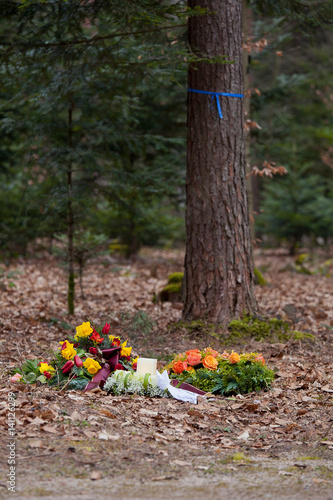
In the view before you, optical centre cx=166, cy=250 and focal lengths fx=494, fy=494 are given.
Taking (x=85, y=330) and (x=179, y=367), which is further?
(x=179, y=367)

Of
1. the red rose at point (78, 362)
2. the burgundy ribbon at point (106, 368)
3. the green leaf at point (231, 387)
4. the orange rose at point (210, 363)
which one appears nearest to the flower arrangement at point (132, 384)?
the burgundy ribbon at point (106, 368)

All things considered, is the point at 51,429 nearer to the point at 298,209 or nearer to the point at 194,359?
the point at 194,359

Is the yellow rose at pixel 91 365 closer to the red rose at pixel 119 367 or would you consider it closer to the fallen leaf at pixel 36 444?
the red rose at pixel 119 367

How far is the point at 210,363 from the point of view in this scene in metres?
4.65

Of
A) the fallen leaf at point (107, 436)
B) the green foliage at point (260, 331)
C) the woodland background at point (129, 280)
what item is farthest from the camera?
the green foliage at point (260, 331)

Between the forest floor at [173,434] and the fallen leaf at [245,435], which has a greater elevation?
the forest floor at [173,434]

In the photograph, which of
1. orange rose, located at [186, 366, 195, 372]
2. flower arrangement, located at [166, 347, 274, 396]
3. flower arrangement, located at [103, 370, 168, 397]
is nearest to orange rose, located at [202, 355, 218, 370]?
flower arrangement, located at [166, 347, 274, 396]

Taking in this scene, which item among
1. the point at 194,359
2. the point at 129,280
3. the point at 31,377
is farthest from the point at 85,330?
the point at 129,280

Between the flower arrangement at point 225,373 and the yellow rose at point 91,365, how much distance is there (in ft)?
2.62

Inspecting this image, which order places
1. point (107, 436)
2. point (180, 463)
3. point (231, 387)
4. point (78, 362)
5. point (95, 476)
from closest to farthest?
1. point (95, 476)
2. point (180, 463)
3. point (107, 436)
4. point (78, 362)
5. point (231, 387)

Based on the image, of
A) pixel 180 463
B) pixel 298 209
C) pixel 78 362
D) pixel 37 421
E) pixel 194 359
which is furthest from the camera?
pixel 298 209

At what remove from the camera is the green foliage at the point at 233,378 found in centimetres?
459

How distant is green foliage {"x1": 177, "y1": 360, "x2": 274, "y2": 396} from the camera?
459 centimetres

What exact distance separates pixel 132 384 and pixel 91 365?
400 millimetres
